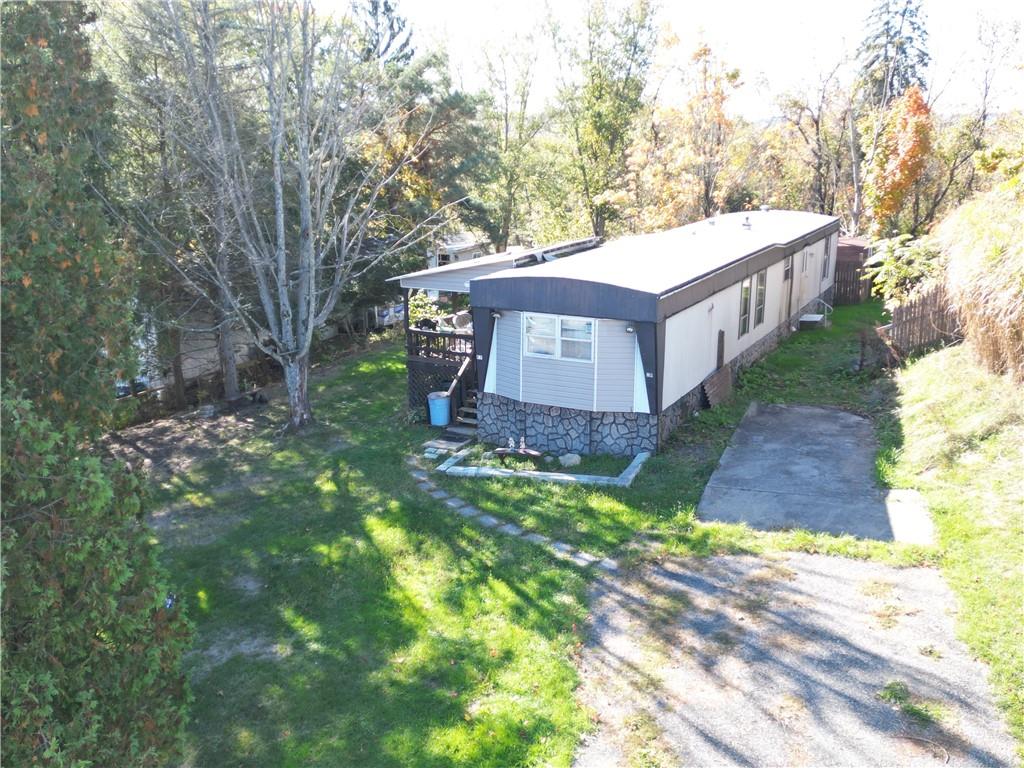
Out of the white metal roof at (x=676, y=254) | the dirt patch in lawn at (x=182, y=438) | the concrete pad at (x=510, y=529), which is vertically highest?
the white metal roof at (x=676, y=254)

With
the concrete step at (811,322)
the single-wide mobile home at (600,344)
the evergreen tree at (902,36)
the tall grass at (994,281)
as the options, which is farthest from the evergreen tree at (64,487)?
the evergreen tree at (902,36)

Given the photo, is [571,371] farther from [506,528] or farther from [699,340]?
[506,528]

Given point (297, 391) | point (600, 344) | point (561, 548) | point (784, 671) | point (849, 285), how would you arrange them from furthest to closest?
point (849, 285) < point (297, 391) < point (600, 344) < point (561, 548) < point (784, 671)

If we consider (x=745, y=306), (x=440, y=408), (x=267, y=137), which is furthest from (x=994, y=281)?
(x=267, y=137)

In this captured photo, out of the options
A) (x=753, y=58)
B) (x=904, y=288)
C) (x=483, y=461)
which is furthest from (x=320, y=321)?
(x=753, y=58)

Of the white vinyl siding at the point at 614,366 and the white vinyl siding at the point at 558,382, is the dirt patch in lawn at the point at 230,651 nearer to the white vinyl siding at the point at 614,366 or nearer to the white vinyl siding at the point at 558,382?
the white vinyl siding at the point at 558,382

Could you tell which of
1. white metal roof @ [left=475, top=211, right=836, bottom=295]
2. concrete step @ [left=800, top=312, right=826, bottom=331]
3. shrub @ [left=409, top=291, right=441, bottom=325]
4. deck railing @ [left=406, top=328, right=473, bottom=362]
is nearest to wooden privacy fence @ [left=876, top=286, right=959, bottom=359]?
white metal roof @ [left=475, top=211, right=836, bottom=295]
